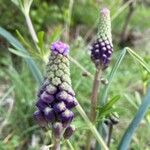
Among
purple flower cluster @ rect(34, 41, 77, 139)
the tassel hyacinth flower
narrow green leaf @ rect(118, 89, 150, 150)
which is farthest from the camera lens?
narrow green leaf @ rect(118, 89, 150, 150)

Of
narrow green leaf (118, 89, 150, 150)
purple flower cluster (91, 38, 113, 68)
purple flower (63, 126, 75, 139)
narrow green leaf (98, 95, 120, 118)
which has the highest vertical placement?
purple flower cluster (91, 38, 113, 68)

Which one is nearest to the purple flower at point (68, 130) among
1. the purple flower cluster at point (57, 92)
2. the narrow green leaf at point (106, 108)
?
the purple flower cluster at point (57, 92)

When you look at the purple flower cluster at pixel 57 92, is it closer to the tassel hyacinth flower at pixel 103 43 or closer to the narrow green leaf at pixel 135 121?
the tassel hyacinth flower at pixel 103 43

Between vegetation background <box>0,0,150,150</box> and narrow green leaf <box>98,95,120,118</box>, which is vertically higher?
vegetation background <box>0,0,150,150</box>

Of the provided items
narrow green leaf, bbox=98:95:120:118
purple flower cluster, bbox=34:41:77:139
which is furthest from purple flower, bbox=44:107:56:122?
narrow green leaf, bbox=98:95:120:118

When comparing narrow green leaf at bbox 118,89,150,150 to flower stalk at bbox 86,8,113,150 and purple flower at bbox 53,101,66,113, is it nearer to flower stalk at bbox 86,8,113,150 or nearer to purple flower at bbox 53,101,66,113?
flower stalk at bbox 86,8,113,150

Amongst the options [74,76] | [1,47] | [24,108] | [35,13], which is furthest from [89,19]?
[24,108]

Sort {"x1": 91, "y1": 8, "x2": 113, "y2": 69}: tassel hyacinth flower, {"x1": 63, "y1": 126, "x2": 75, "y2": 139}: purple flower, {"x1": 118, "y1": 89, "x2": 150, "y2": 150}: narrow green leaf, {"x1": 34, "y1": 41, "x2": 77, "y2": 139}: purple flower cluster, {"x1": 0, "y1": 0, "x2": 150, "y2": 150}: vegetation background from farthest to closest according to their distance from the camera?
{"x1": 0, "y1": 0, "x2": 150, "y2": 150}: vegetation background
{"x1": 118, "y1": 89, "x2": 150, "y2": 150}: narrow green leaf
{"x1": 91, "y1": 8, "x2": 113, "y2": 69}: tassel hyacinth flower
{"x1": 63, "y1": 126, "x2": 75, "y2": 139}: purple flower
{"x1": 34, "y1": 41, "x2": 77, "y2": 139}: purple flower cluster
